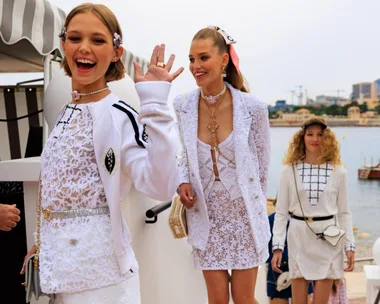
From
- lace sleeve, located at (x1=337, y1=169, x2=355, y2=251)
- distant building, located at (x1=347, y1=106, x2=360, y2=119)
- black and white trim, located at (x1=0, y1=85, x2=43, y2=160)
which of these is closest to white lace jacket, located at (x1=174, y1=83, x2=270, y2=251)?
lace sleeve, located at (x1=337, y1=169, x2=355, y2=251)

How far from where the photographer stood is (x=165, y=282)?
11.4ft

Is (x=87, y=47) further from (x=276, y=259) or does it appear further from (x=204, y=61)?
(x=276, y=259)

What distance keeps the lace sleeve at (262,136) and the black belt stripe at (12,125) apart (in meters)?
4.79

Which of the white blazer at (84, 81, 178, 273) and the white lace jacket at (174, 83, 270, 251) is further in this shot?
the white lace jacket at (174, 83, 270, 251)

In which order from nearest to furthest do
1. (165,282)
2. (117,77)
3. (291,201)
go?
(117,77) → (165,282) → (291,201)

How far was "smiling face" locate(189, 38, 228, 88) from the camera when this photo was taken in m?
2.90

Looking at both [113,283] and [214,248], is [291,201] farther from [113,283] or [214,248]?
[113,283]

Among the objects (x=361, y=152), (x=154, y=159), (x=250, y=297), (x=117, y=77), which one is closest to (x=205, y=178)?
(x=250, y=297)

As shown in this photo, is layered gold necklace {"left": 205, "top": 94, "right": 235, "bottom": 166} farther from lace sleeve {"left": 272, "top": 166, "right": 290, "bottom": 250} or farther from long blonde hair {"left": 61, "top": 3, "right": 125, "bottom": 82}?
lace sleeve {"left": 272, "top": 166, "right": 290, "bottom": 250}

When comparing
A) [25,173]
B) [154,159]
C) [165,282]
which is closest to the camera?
[154,159]

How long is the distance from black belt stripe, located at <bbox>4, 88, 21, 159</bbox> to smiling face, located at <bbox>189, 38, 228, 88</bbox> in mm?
4708

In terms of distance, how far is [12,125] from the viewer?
23.4 feet

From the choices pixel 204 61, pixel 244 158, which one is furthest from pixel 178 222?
pixel 204 61

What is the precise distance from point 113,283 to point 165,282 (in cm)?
189
